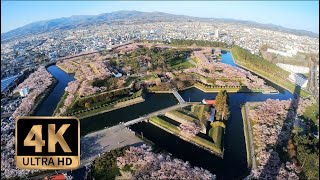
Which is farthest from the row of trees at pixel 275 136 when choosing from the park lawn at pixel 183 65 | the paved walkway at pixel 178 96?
the park lawn at pixel 183 65

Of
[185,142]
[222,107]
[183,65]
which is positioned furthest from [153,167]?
[183,65]

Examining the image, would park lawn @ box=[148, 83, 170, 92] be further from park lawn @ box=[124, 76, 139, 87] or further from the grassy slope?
the grassy slope

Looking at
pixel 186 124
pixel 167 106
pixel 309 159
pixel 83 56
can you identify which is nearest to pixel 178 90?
pixel 167 106

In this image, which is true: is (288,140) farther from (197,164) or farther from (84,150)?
(84,150)

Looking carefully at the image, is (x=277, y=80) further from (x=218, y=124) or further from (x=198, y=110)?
(x=218, y=124)

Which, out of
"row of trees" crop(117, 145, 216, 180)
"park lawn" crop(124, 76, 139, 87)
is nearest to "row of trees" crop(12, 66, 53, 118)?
"park lawn" crop(124, 76, 139, 87)
